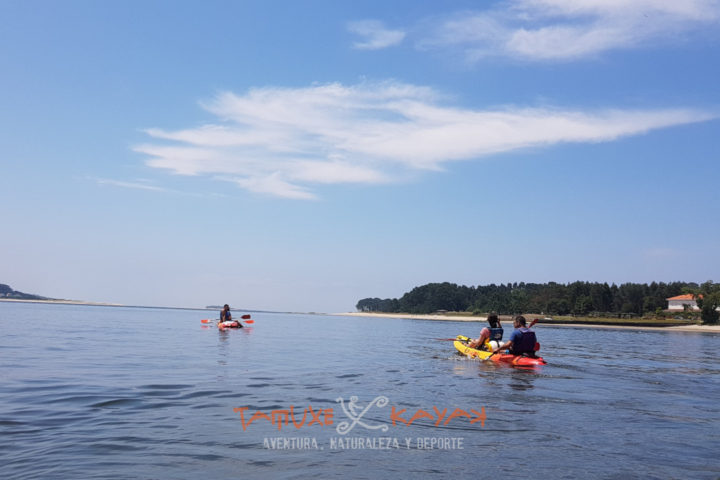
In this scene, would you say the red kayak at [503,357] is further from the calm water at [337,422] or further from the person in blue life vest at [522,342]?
the calm water at [337,422]

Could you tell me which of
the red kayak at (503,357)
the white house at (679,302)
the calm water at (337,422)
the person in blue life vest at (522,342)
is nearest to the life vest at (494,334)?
the red kayak at (503,357)

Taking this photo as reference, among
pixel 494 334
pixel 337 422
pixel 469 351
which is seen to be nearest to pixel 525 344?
pixel 494 334

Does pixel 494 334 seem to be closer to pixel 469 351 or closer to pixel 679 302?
pixel 469 351

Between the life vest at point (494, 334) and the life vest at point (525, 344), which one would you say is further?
the life vest at point (494, 334)

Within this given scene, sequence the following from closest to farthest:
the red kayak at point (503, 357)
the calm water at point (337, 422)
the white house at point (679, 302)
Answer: the calm water at point (337, 422) → the red kayak at point (503, 357) → the white house at point (679, 302)

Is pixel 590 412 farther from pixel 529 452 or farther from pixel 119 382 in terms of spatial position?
pixel 119 382

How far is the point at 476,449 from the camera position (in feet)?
26.6

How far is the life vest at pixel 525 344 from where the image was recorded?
20.3 meters

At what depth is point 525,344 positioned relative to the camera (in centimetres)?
2033

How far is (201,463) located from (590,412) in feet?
28.0

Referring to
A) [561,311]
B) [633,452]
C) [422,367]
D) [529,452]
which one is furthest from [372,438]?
[561,311]

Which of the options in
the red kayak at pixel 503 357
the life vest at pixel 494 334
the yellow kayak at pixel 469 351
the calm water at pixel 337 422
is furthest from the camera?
the life vest at pixel 494 334

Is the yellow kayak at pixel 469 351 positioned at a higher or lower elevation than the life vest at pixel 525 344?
lower

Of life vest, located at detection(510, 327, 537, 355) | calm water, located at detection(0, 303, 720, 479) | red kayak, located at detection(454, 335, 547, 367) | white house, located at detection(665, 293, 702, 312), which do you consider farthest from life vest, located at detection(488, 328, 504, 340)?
white house, located at detection(665, 293, 702, 312)
